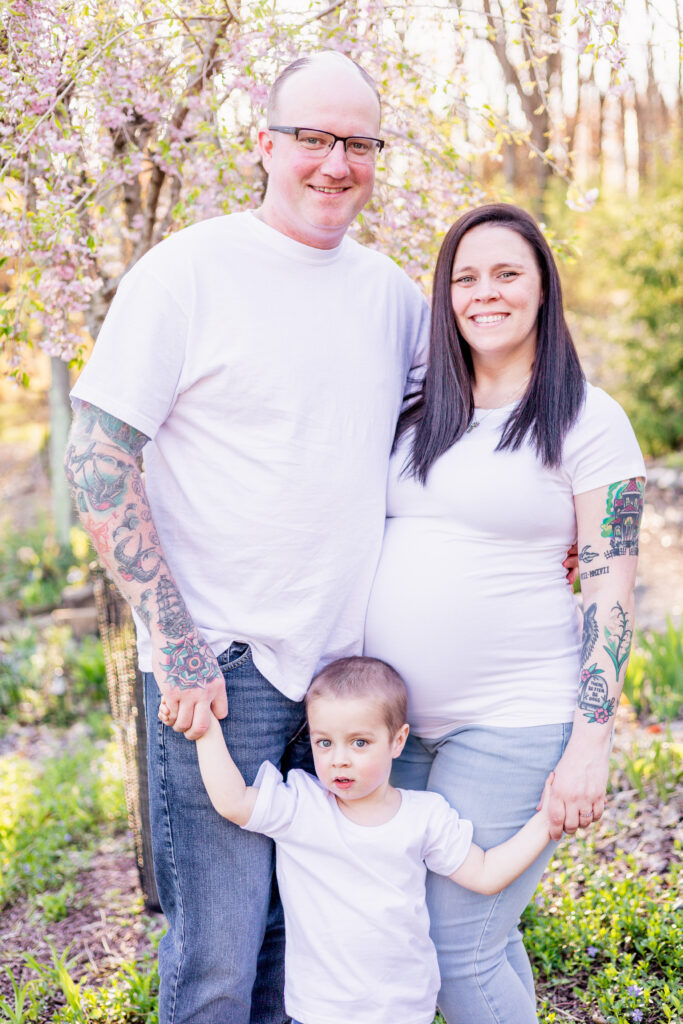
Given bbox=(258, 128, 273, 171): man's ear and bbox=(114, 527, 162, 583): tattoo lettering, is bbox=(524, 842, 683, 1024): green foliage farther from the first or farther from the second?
bbox=(258, 128, 273, 171): man's ear

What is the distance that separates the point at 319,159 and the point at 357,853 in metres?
1.58

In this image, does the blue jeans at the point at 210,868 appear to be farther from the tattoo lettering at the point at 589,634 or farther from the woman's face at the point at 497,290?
the woman's face at the point at 497,290

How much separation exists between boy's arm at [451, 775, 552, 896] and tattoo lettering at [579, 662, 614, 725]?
189 mm

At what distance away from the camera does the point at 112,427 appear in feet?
6.36

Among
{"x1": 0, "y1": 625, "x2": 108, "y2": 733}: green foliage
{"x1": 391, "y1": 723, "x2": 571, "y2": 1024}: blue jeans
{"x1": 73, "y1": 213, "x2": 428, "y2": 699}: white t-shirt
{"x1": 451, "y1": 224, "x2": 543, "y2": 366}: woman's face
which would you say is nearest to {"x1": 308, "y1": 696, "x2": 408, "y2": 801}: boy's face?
{"x1": 73, "y1": 213, "x2": 428, "y2": 699}: white t-shirt

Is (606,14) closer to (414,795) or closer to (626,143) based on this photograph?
(414,795)

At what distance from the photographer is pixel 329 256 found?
224 centimetres

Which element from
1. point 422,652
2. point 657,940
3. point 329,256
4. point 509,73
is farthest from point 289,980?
point 509,73

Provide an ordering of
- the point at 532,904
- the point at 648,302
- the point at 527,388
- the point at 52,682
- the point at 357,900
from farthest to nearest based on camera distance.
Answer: the point at 648,302
the point at 52,682
the point at 532,904
the point at 527,388
the point at 357,900

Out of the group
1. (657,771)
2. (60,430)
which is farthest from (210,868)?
(60,430)

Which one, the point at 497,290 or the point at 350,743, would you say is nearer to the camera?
the point at 350,743

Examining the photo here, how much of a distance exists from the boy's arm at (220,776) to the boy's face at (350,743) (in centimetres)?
19

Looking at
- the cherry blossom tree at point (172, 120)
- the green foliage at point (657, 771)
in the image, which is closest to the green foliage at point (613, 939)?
the green foliage at point (657, 771)

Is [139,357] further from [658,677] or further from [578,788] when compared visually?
[658,677]
